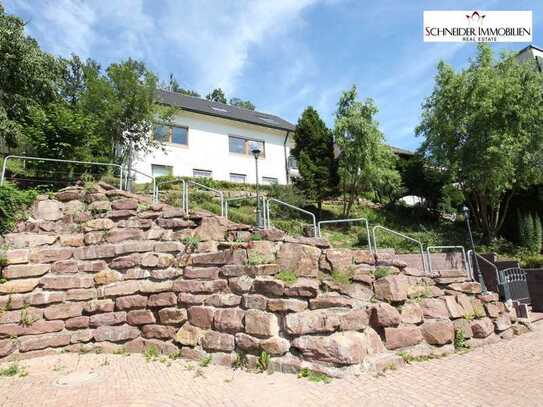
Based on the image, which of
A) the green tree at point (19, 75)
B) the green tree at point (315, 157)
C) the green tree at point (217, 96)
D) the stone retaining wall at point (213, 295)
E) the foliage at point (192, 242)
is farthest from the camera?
the green tree at point (217, 96)

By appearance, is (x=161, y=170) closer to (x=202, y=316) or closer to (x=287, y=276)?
(x=202, y=316)

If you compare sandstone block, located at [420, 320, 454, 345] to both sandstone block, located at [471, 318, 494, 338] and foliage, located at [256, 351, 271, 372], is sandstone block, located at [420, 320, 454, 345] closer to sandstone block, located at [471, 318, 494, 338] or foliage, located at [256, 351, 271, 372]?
sandstone block, located at [471, 318, 494, 338]

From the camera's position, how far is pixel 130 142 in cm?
1587

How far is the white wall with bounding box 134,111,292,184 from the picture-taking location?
19.6m

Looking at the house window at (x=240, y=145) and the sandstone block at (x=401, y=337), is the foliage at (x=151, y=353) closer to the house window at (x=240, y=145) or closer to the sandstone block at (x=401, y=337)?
the sandstone block at (x=401, y=337)

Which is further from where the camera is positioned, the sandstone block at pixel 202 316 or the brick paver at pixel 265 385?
the sandstone block at pixel 202 316

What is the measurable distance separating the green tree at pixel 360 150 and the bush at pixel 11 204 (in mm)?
13727

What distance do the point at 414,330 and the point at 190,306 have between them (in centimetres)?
410

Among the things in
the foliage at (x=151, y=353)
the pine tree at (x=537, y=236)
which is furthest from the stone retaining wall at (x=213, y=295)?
the pine tree at (x=537, y=236)

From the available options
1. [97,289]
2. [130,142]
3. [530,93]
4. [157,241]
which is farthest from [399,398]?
[530,93]

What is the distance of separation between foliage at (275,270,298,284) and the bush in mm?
5600

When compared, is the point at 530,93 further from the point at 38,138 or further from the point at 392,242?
the point at 38,138

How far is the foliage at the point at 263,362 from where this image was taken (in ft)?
18.0

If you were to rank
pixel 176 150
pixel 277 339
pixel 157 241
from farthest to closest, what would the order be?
pixel 176 150, pixel 157 241, pixel 277 339
